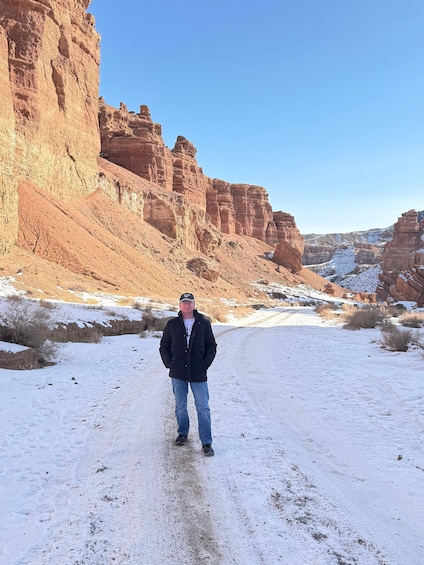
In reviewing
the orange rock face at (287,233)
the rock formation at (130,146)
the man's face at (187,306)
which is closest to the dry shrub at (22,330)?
the man's face at (187,306)

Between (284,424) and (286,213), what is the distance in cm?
11419

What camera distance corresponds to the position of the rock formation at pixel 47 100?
2902cm

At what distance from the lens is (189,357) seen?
485 centimetres

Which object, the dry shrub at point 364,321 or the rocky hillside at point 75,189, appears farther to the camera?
the rocky hillside at point 75,189

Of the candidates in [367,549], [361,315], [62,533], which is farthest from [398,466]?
[361,315]

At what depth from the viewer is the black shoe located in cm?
454

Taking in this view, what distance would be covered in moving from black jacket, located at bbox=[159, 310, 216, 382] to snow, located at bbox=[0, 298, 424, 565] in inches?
36.6

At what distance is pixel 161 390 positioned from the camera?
7.61 m

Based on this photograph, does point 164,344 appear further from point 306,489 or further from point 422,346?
point 422,346

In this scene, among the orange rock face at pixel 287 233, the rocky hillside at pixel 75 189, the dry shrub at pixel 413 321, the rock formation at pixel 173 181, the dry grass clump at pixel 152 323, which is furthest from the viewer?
the orange rock face at pixel 287 233

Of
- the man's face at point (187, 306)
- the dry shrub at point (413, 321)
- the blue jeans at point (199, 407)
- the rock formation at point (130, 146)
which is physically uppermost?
the rock formation at point (130, 146)

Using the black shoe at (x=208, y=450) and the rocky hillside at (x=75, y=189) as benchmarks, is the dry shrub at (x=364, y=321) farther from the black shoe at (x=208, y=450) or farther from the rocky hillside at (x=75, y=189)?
the black shoe at (x=208, y=450)

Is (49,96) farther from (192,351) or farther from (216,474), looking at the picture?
(216,474)

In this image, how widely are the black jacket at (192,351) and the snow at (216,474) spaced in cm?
93
